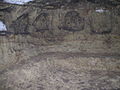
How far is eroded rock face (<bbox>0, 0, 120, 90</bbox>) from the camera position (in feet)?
7.30

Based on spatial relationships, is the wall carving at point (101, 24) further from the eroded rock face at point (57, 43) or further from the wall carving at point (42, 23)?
the wall carving at point (42, 23)

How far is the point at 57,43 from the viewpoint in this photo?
2.25m

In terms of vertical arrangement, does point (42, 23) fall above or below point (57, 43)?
above

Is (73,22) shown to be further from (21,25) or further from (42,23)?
(21,25)

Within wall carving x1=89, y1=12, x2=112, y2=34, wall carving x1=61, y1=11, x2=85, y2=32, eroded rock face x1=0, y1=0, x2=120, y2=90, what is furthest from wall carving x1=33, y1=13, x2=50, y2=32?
wall carving x1=89, y1=12, x2=112, y2=34

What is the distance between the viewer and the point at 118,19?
2246 millimetres

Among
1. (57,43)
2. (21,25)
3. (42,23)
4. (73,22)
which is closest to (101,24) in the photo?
(73,22)

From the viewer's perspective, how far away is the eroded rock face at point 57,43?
2.23 meters

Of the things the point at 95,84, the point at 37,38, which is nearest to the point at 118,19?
the point at 95,84

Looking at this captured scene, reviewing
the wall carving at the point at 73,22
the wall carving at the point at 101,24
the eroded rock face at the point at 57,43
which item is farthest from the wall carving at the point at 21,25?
the wall carving at the point at 101,24

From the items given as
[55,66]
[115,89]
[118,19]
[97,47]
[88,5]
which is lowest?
[115,89]

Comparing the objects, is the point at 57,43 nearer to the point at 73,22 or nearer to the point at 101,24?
the point at 73,22

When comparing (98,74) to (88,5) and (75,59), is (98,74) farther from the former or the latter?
(88,5)

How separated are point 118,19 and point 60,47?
2.12 ft
